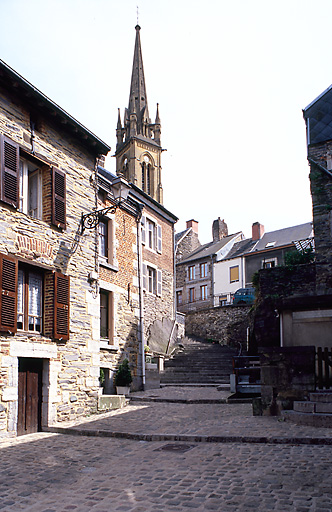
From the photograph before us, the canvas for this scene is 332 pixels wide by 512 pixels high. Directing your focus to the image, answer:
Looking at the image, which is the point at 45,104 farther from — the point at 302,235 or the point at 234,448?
the point at 302,235

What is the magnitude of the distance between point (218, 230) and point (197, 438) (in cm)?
3589

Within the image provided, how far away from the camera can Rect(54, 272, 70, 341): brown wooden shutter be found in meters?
10.3

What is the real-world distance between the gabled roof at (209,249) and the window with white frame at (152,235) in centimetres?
1674

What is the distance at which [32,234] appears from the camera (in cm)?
1002

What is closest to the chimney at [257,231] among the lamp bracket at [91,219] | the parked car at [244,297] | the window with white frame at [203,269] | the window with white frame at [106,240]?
the window with white frame at [203,269]

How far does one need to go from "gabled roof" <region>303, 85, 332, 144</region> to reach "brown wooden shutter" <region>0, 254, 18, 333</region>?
54.2ft

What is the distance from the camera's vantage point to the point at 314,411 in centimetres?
876

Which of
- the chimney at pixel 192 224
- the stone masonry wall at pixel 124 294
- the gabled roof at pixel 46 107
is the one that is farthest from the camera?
the chimney at pixel 192 224

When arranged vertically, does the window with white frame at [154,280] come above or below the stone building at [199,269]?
below

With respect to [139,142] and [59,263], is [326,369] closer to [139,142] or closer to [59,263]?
[59,263]

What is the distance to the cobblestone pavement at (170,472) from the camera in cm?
490

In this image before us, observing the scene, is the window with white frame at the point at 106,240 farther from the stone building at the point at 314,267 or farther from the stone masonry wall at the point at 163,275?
the stone building at the point at 314,267

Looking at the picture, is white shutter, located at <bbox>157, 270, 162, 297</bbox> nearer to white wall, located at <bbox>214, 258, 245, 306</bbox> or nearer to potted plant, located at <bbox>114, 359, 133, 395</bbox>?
potted plant, located at <bbox>114, 359, 133, 395</bbox>

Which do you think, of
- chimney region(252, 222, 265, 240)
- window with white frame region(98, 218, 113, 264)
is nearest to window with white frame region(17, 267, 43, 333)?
window with white frame region(98, 218, 113, 264)
